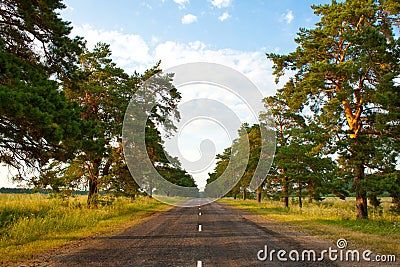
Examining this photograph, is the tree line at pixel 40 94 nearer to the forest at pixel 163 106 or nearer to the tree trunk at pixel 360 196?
the forest at pixel 163 106

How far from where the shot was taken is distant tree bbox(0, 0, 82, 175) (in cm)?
806

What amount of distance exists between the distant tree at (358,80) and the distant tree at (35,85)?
13887 millimetres

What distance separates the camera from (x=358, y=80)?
1875 centimetres

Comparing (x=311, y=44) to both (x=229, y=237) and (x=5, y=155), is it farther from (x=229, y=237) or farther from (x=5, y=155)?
(x=5, y=155)

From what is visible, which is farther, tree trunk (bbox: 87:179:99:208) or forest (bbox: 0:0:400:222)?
tree trunk (bbox: 87:179:99:208)

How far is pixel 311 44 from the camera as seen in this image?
19859mm

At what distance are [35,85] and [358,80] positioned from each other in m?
17.3

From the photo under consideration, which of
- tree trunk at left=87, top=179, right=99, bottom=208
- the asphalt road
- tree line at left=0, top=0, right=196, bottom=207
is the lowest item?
the asphalt road

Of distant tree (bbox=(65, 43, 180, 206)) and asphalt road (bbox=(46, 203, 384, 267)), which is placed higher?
distant tree (bbox=(65, 43, 180, 206))

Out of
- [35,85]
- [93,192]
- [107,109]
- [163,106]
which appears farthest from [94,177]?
[35,85]

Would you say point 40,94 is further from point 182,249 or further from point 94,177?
point 94,177

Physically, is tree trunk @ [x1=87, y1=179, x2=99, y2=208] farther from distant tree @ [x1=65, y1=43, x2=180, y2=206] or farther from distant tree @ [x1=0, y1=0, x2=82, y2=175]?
distant tree @ [x1=0, y1=0, x2=82, y2=175]

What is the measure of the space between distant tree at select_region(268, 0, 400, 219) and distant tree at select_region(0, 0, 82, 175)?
45.6 ft

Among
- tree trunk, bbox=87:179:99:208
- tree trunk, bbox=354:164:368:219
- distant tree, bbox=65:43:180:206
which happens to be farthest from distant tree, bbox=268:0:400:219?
tree trunk, bbox=87:179:99:208
